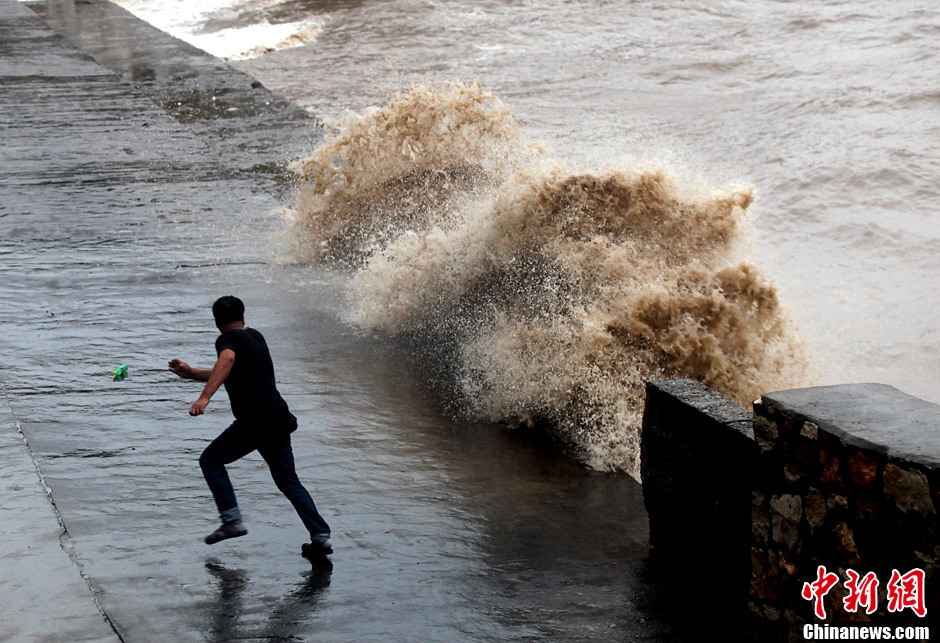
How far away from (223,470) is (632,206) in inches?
168

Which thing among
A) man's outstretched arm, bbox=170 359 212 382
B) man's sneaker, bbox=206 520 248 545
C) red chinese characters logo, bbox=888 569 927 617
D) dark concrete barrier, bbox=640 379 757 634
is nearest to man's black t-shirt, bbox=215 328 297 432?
man's outstretched arm, bbox=170 359 212 382

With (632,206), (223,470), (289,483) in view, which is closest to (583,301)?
(632,206)

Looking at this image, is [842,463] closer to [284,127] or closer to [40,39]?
[284,127]

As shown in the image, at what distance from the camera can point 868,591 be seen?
3.28 meters

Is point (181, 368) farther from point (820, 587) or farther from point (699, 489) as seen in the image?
point (820, 587)

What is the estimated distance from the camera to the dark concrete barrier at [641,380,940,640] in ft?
10.1

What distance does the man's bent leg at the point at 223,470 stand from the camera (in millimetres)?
4332

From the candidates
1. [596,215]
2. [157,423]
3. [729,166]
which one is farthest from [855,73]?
[157,423]

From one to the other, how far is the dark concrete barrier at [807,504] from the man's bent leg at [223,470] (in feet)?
6.56

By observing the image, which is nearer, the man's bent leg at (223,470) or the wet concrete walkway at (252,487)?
the wet concrete walkway at (252,487)

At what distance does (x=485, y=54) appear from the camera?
23.1 meters

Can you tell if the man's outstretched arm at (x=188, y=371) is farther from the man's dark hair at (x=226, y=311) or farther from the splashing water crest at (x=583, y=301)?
the splashing water crest at (x=583, y=301)

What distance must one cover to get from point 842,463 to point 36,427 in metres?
4.52

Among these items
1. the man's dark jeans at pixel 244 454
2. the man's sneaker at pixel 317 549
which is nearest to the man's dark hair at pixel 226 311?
the man's dark jeans at pixel 244 454
